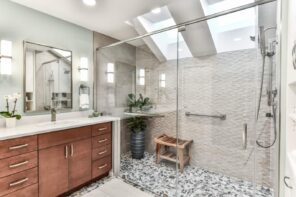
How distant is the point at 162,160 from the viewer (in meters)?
2.98

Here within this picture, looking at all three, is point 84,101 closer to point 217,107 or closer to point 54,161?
point 54,161

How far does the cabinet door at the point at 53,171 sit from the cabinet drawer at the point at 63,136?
0.19 feet

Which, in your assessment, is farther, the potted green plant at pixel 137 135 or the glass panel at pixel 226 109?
the potted green plant at pixel 137 135

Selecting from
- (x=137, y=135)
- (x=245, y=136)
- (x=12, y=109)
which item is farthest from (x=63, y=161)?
(x=245, y=136)

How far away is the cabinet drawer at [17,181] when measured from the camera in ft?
5.22

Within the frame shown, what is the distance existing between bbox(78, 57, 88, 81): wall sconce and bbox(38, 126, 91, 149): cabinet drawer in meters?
1.01

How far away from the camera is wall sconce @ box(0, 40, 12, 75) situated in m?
2.04

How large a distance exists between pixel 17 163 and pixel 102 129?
1050 millimetres

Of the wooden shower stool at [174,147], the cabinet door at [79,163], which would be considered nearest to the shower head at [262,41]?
the wooden shower stool at [174,147]

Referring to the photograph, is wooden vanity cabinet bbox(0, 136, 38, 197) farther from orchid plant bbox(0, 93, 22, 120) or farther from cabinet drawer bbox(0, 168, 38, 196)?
orchid plant bbox(0, 93, 22, 120)

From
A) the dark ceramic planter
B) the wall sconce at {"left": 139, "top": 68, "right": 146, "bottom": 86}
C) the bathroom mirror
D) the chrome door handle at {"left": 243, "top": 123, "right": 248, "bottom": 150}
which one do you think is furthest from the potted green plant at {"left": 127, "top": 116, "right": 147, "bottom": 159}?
the chrome door handle at {"left": 243, "top": 123, "right": 248, "bottom": 150}

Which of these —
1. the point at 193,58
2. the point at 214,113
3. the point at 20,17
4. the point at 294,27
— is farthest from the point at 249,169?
the point at 20,17

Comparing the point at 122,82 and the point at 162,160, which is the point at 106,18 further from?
the point at 162,160

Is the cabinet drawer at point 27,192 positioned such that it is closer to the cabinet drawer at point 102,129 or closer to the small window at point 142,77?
the cabinet drawer at point 102,129
